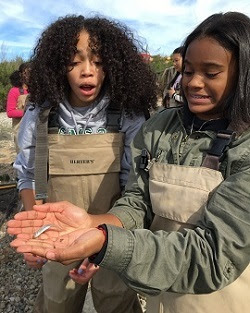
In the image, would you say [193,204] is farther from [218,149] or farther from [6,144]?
[6,144]

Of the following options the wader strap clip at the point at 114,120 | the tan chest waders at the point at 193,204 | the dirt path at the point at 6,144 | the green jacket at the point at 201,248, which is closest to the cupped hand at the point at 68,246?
the green jacket at the point at 201,248

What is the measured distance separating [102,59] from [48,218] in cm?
93

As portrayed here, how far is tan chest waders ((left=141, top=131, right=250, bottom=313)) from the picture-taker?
1397 mm

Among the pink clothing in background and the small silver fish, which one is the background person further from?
the small silver fish

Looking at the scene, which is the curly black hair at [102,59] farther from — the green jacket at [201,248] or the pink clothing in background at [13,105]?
the pink clothing in background at [13,105]

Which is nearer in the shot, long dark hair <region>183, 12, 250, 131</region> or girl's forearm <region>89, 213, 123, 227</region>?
long dark hair <region>183, 12, 250, 131</region>

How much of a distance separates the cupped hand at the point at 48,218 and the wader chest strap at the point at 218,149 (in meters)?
0.60

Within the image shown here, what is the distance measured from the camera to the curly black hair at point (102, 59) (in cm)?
206

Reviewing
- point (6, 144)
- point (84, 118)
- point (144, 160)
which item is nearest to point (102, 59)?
point (84, 118)

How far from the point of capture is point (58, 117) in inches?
84.8

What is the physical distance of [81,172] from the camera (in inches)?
82.0

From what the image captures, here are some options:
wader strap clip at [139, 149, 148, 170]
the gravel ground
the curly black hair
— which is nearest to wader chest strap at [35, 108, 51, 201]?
the curly black hair

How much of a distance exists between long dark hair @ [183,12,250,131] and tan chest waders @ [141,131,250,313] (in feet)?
0.29

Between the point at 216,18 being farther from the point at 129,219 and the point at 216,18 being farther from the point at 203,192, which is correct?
the point at 129,219
